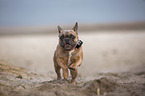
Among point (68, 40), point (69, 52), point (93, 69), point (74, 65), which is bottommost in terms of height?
point (93, 69)

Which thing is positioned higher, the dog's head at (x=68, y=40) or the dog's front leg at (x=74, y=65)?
the dog's head at (x=68, y=40)

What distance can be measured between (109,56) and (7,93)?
1422cm

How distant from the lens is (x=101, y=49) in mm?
19562

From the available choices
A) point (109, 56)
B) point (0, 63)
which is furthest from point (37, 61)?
point (0, 63)

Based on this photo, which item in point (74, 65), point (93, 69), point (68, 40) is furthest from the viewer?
point (93, 69)

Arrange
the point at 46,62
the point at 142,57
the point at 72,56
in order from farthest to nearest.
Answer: the point at 142,57, the point at 46,62, the point at 72,56

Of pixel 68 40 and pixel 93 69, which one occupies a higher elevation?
pixel 68 40

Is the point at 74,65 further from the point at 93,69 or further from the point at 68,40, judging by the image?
the point at 93,69

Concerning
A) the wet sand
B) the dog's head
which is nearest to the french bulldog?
the dog's head

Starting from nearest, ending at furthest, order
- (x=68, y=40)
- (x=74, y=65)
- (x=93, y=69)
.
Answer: (x=68, y=40), (x=74, y=65), (x=93, y=69)

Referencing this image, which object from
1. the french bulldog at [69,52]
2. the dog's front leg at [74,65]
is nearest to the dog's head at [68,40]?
the french bulldog at [69,52]

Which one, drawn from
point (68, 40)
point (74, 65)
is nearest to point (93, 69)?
point (74, 65)

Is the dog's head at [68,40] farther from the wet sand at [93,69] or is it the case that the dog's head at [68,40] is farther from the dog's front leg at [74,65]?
the wet sand at [93,69]

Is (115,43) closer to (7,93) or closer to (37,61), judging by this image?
(37,61)
